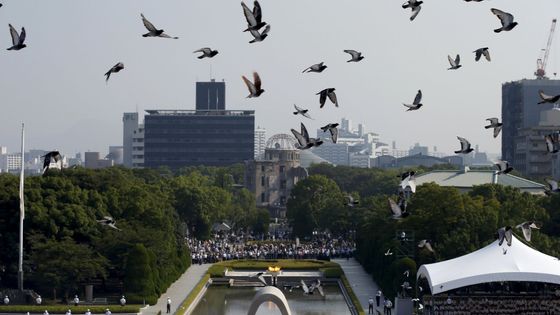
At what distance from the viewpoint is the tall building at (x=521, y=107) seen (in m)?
162

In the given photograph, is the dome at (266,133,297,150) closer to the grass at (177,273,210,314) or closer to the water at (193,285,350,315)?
the grass at (177,273,210,314)

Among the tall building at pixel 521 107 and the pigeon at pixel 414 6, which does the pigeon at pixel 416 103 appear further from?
the tall building at pixel 521 107

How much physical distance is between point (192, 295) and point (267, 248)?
34.6 meters

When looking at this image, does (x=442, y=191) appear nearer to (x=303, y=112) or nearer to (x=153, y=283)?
(x=153, y=283)

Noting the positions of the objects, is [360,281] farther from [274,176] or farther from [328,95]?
[274,176]

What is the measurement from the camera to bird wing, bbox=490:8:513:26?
29391 mm

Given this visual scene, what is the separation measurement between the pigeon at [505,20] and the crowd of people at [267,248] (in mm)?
59698

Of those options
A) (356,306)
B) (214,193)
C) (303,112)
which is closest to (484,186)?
(356,306)

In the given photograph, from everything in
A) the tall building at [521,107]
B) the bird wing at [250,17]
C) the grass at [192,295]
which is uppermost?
the tall building at [521,107]

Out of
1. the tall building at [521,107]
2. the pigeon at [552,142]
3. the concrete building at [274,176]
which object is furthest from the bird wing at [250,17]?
the concrete building at [274,176]

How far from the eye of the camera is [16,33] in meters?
28.9

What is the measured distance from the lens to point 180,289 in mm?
67562

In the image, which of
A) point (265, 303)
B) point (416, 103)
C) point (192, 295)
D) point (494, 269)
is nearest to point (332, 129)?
point (416, 103)

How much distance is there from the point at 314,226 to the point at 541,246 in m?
51.1
